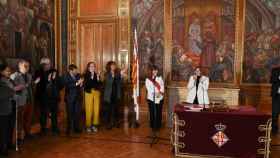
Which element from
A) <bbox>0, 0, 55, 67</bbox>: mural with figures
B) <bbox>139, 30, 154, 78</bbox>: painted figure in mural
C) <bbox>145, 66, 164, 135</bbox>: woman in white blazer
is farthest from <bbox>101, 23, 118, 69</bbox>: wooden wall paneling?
<bbox>145, 66, 164, 135</bbox>: woman in white blazer

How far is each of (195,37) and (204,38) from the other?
0.29 metres

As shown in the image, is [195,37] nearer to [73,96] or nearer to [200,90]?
[200,90]

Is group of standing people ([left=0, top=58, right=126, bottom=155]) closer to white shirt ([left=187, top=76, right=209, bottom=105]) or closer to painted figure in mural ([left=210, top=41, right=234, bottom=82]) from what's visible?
white shirt ([left=187, top=76, right=209, bottom=105])

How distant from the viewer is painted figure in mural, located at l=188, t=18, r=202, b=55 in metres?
8.89

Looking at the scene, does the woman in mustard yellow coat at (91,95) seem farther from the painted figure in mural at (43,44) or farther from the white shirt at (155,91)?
the painted figure in mural at (43,44)

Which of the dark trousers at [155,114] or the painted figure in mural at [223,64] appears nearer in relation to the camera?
the dark trousers at [155,114]

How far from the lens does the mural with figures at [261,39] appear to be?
8352mm

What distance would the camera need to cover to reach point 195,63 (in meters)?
8.94

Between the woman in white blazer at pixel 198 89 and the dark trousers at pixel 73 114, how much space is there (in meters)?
2.88

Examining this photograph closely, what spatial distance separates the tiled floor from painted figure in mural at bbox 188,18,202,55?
326 centimetres

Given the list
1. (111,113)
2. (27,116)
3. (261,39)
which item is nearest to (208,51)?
(261,39)

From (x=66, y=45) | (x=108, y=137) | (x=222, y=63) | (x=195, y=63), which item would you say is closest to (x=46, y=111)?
(x=108, y=137)

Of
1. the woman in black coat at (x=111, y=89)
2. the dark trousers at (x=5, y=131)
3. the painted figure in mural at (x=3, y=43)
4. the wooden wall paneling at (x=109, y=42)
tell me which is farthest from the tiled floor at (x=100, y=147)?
the wooden wall paneling at (x=109, y=42)

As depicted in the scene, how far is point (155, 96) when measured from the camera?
720 centimetres
